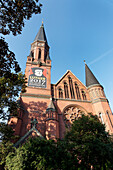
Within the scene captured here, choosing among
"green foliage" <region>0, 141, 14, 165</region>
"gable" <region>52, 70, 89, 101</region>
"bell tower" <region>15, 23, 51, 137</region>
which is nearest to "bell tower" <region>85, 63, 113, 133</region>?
"gable" <region>52, 70, 89, 101</region>

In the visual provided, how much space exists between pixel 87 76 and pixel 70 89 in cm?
510

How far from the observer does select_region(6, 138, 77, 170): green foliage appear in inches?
284

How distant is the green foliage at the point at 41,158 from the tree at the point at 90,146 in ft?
3.25

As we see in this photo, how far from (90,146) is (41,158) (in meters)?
4.03

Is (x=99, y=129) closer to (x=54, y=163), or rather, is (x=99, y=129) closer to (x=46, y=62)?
(x=54, y=163)

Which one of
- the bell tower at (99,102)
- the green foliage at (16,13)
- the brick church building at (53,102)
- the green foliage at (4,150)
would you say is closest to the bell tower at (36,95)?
the brick church building at (53,102)

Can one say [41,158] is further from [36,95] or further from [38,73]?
[38,73]

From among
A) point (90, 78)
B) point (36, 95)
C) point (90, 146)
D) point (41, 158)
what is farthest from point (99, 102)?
point (41, 158)

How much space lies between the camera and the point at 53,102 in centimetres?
1789

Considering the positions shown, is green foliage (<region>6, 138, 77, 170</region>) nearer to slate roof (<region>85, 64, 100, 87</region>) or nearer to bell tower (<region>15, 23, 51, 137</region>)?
bell tower (<region>15, 23, 51, 137</region>)

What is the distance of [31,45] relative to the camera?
30.2 meters

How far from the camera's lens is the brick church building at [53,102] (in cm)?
1456

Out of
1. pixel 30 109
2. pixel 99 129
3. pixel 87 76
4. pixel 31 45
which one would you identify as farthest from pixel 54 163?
pixel 31 45

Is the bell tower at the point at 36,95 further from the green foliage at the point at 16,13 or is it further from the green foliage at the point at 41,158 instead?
the green foliage at the point at 16,13
